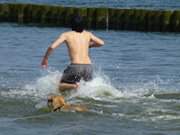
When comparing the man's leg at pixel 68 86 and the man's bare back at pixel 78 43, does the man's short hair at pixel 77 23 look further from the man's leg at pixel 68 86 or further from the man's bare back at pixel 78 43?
the man's leg at pixel 68 86

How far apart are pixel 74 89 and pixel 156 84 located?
11.5 ft

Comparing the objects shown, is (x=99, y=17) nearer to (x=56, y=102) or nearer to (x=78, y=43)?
(x=78, y=43)

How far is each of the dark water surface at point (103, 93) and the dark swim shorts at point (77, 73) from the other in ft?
0.60

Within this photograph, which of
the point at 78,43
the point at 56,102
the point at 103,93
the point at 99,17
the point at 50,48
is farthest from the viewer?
the point at 99,17

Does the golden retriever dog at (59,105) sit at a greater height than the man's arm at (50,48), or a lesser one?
lesser

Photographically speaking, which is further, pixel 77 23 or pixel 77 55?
pixel 77 55

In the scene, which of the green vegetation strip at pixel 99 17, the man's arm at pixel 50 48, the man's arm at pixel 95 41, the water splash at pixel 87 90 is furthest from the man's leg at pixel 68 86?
the green vegetation strip at pixel 99 17

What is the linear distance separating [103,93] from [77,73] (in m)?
1.02

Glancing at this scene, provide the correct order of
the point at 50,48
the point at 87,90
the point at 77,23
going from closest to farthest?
the point at 50,48 < the point at 77,23 < the point at 87,90

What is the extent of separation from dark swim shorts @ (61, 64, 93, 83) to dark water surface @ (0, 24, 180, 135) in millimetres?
183

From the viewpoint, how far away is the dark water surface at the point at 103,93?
10281mm

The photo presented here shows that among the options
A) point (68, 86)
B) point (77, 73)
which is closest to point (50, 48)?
point (77, 73)

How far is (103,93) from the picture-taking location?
13328 millimetres

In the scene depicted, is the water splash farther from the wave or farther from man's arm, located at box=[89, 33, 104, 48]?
man's arm, located at box=[89, 33, 104, 48]
